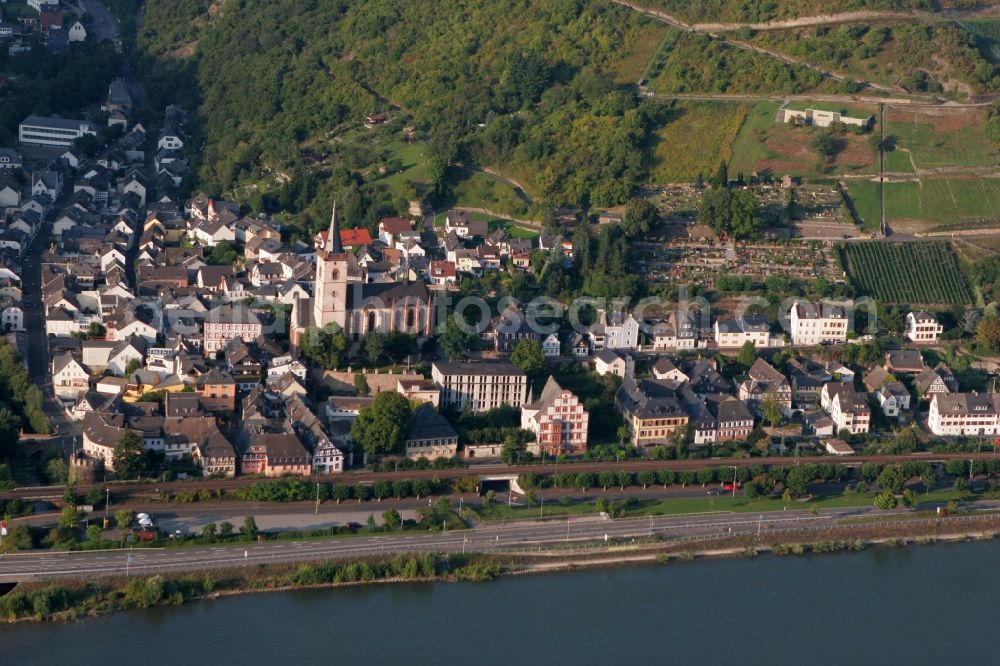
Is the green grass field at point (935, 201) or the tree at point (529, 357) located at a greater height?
the green grass field at point (935, 201)

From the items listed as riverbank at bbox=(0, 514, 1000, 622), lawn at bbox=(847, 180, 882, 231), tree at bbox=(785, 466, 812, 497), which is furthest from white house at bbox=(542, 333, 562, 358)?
lawn at bbox=(847, 180, 882, 231)

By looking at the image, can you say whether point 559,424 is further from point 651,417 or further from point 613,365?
point 613,365

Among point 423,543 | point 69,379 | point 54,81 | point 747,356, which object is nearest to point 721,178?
point 747,356

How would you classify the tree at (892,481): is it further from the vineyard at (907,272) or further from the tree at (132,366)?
the tree at (132,366)

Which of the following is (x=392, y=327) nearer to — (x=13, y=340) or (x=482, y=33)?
(x=13, y=340)

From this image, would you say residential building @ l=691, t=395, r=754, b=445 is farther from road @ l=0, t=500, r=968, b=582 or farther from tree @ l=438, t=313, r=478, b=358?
tree @ l=438, t=313, r=478, b=358

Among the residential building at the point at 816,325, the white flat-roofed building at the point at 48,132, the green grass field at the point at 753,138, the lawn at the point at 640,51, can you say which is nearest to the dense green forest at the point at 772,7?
the lawn at the point at 640,51
